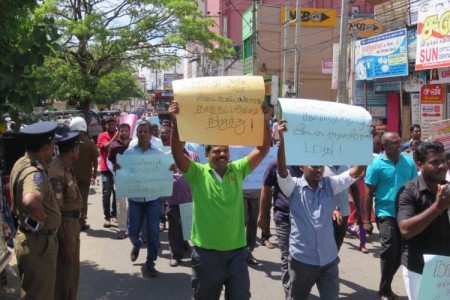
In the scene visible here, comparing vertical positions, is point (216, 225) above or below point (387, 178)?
below

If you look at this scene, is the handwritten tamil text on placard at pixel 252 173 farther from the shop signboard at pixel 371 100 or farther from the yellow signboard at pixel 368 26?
the yellow signboard at pixel 368 26

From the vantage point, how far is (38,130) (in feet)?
12.5

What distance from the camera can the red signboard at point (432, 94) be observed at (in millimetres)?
14133

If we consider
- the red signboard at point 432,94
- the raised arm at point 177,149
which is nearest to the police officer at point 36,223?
the raised arm at point 177,149

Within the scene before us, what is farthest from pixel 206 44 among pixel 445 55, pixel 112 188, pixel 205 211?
pixel 205 211

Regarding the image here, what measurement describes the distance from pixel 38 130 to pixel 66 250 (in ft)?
3.73

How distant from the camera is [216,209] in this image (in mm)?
3619

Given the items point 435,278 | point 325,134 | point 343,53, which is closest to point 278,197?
point 325,134

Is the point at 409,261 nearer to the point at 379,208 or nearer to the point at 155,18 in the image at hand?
the point at 379,208

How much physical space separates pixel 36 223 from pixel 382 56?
15.1 m

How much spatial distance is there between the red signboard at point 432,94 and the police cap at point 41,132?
42.1ft

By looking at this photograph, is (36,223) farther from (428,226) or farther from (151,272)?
(428,226)

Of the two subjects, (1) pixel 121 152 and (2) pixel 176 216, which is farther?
(1) pixel 121 152

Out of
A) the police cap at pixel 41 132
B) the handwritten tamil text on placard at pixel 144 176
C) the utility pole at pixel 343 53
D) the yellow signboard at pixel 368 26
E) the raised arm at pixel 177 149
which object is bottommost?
the handwritten tamil text on placard at pixel 144 176
